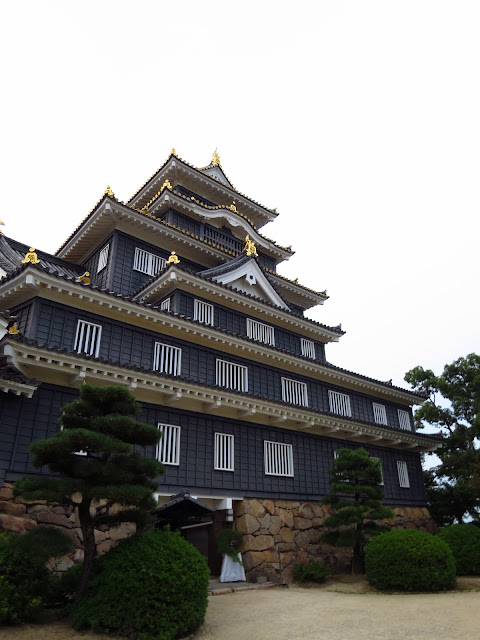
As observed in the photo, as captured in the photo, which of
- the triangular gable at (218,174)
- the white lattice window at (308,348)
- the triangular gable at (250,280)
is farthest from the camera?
the triangular gable at (218,174)

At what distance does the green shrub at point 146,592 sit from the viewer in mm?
8523

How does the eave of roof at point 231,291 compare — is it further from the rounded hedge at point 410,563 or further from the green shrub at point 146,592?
the green shrub at point 146,592

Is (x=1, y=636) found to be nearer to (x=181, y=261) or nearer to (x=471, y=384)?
(x=181, y=261)

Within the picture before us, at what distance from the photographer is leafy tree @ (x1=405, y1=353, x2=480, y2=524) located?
2617 cm

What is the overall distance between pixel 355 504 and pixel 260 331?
383 inches

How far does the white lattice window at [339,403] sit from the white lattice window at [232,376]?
241 inches

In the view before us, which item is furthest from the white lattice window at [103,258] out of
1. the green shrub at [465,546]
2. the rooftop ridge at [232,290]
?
the green shrub at [465,546]

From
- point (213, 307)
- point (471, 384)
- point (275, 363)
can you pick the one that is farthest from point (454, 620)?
point (471, 384)

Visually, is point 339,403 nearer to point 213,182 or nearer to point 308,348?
point 308,348

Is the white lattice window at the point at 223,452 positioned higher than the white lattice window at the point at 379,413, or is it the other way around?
the white lattice window at the point at 379,413

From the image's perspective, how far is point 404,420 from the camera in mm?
29375

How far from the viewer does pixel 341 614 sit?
1134 cm

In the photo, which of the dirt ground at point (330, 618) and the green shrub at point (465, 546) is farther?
the green shrub at point (465, 546)

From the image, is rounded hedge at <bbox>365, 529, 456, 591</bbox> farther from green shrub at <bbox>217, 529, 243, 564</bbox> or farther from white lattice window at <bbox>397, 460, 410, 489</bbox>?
white lattice window at <bbox>397, 460, 410, 489</bbox>
